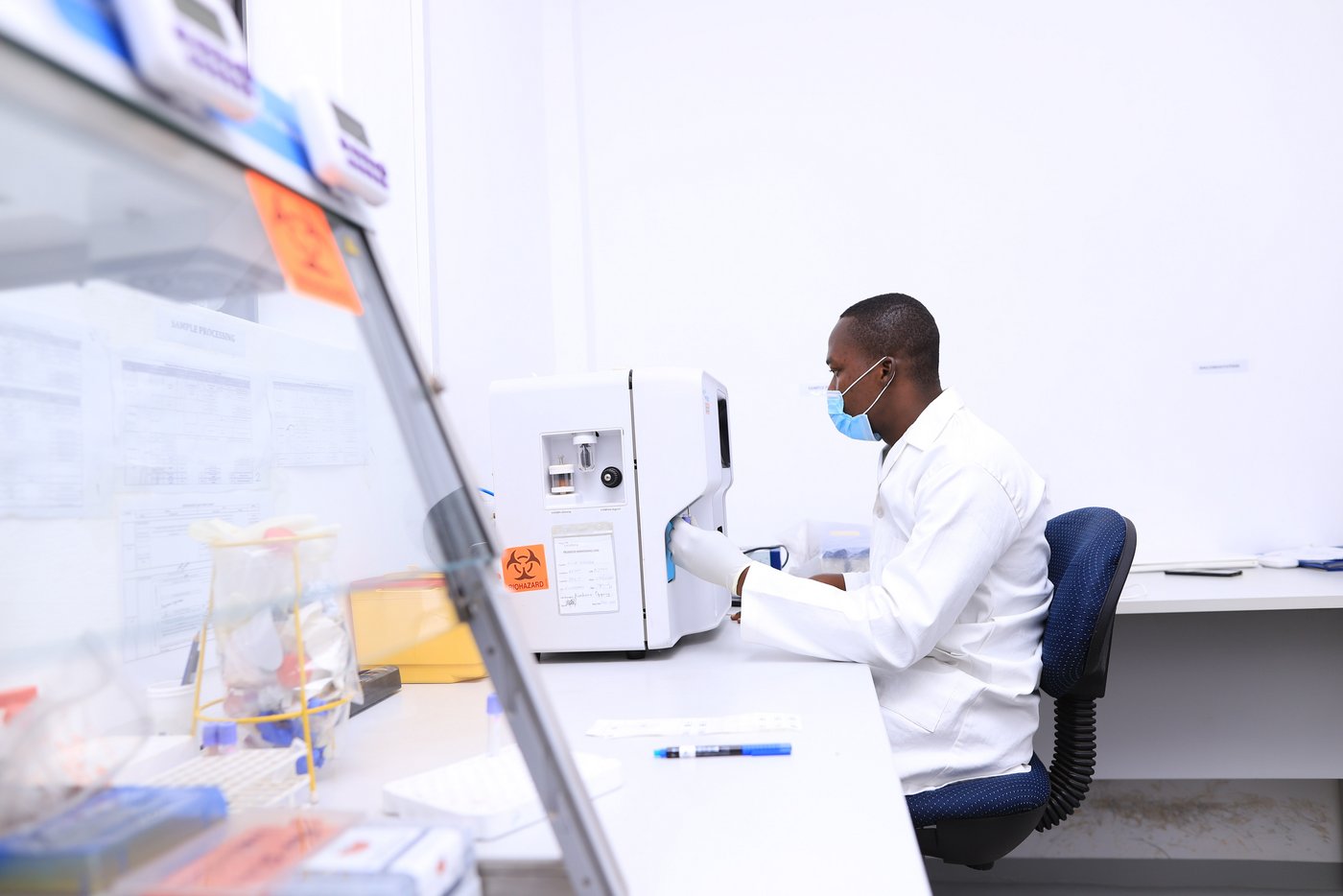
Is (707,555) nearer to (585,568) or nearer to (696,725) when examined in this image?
(585,568)

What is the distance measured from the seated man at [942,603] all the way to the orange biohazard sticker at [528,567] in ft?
0.78

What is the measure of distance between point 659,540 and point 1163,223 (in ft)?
6.20

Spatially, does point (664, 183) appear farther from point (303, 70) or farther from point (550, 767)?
point (550, 767)

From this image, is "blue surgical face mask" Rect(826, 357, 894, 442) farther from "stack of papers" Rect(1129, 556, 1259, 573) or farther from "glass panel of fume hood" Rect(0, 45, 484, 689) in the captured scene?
"glass panel of fume hood" Rect(0, 45, 484, 689)

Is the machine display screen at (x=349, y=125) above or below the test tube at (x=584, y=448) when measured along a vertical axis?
above

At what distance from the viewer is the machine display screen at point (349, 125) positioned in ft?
1.91

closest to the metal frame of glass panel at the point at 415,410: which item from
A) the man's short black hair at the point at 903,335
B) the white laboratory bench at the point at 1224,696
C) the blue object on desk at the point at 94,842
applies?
the blue object on desk at the point at 94,842

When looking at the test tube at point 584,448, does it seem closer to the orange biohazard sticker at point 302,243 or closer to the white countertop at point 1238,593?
the orange biohazard sticker at point 302,243

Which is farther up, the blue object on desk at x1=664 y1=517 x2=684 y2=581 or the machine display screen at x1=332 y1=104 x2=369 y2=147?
the machine display screen at x1=332 y1=104 x2=369 y2=147

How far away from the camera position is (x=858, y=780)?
2.96 ft

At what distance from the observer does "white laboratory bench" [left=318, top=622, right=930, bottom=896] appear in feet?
2.30

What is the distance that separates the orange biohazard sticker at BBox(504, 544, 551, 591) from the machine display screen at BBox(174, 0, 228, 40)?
1.19 meters

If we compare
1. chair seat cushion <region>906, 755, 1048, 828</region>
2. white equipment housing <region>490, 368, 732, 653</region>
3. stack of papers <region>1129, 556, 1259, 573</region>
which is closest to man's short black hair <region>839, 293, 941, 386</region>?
white equipment housing <region>490, 368, 732, 653</region>

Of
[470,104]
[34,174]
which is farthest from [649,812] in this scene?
[470,104]
